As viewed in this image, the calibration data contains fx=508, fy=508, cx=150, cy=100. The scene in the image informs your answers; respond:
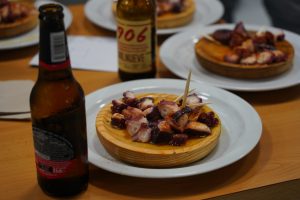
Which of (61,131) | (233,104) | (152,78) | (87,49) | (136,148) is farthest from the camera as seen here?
(87,49)

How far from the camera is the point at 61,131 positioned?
743mm

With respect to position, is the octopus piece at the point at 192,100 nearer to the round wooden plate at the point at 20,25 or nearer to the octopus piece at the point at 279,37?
the octopus piece at the point at 279,37

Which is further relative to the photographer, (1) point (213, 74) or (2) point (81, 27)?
(2) point (81, 27)

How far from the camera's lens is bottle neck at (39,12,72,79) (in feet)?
2.24

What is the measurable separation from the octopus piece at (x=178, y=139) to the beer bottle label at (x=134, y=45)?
0.34 m

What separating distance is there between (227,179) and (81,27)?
0.86 m

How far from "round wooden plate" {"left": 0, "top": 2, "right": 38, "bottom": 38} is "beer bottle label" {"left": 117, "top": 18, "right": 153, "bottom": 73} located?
15.0 inches

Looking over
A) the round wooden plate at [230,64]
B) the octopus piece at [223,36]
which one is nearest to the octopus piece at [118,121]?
the round wooden plate at [230,64]

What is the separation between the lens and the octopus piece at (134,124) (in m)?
0.88

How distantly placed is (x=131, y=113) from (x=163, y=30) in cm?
60

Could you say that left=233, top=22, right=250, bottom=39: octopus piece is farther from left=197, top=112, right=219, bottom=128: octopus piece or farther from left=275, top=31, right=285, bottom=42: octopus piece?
left=197, top=112, right=219, bottom=128: octopus piece

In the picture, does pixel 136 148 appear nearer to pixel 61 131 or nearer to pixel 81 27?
pixel 61 131

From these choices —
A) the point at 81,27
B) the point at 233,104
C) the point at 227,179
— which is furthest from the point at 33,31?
the point at 227,179

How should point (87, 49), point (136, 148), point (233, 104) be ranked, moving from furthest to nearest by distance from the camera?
point (87, 49) → point (233, 104) → point (136, 148)
